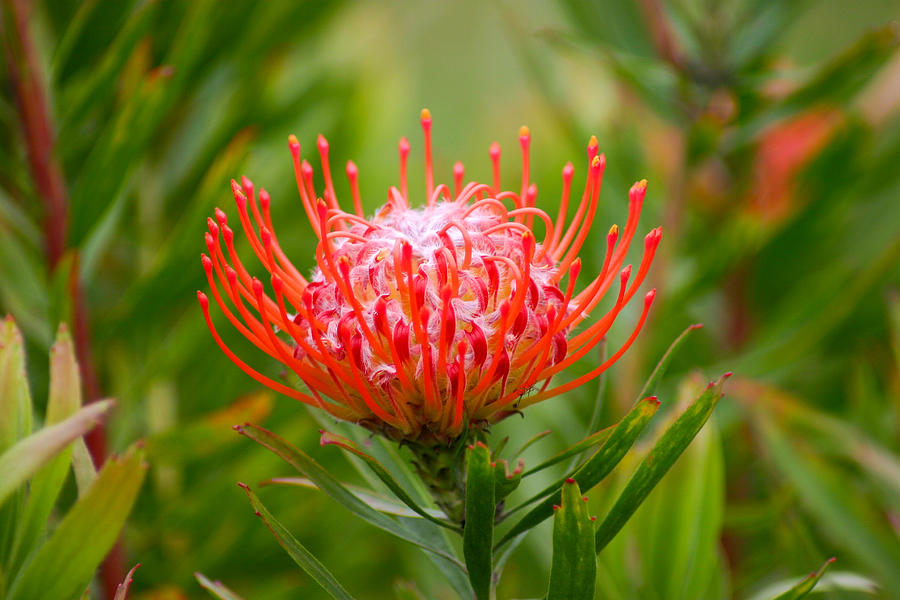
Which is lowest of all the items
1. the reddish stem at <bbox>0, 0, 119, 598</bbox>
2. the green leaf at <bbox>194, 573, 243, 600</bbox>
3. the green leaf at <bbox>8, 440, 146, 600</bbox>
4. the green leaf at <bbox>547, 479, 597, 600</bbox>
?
the green leaf at <bbox>547, 479, 597, 600</bbox>

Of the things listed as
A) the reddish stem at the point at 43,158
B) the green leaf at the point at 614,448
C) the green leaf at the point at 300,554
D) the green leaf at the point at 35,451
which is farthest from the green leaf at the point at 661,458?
the reddish stem at the point at 43,158

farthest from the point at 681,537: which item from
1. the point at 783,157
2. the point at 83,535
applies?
the point at 783,157

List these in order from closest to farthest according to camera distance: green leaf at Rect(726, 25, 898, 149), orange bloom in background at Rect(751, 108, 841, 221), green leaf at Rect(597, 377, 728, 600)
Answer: green leaf at Rect(597, 377, 728, 600) < green leaf at Rect(726, 25, 898, 149) < orange bloom in background at Rect(751, 108, 841, 221)

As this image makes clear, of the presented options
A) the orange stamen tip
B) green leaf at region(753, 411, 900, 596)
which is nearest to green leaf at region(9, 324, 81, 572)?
the orange stamen tip

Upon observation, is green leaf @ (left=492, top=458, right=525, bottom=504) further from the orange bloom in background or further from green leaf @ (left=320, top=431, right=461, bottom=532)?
the orange bloom in background

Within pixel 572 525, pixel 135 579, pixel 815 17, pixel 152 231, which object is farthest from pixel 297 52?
pixel 815 17

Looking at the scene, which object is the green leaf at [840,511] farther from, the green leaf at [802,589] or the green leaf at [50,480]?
the green leaf at [50,480]
